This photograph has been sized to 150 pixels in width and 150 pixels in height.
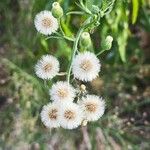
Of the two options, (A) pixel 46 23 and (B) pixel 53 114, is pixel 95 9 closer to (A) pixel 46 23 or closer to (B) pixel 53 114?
(A) pixel 46 23

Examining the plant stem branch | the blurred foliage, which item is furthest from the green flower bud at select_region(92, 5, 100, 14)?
the plant stem branch

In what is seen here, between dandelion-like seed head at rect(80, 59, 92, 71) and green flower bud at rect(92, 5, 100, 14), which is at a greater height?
green flower bud at rect(92, 5, 100, 14)

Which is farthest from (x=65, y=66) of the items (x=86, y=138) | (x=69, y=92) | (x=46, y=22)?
(x=69, y=92)

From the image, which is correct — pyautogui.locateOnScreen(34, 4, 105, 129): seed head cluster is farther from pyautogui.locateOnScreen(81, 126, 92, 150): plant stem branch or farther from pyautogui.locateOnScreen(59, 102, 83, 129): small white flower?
pyautogui.locateOnScreen(81, 126, 92, 150): plant stem branch

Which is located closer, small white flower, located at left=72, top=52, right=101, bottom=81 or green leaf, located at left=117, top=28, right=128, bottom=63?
small white flower, located at left=72, top=52, right=101, bottom=81

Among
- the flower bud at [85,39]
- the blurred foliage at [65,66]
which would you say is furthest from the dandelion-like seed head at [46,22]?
the blurred foliage at [65,66]

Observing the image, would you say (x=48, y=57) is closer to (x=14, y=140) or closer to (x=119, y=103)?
(x=14, y=140)

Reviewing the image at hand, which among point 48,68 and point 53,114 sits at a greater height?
point 48,68
